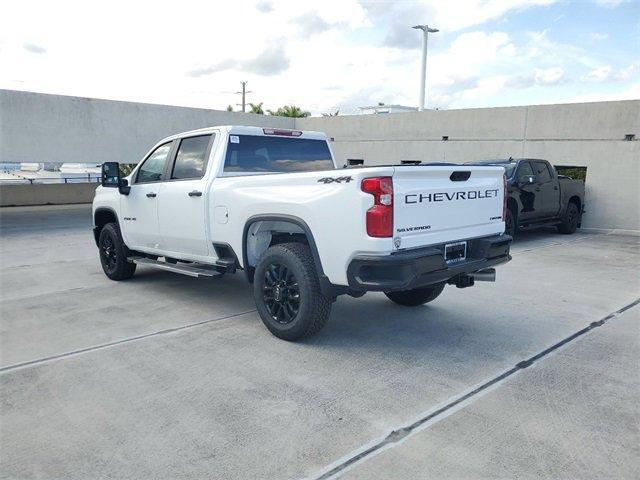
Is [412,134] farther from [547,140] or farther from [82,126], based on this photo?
→ [82,126]

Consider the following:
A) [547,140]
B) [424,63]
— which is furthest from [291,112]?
[547,140]

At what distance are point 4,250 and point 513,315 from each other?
9.11 meters

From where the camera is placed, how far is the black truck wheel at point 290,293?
177 inches

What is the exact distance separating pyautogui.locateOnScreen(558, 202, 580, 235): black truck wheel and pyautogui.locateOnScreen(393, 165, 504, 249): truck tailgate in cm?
866

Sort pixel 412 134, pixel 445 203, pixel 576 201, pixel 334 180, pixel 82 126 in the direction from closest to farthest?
pixel 334 180
pixel 445 203
pixel 576 201
pixel 82 126
pixel 412 134

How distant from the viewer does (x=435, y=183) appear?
171 inches

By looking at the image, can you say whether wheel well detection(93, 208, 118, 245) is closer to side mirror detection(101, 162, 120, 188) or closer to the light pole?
side mirror detection(101, 162, 120, 188)

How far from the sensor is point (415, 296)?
19.2 ft

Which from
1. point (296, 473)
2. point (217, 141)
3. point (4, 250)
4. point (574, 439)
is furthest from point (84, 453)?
point (4, 250)

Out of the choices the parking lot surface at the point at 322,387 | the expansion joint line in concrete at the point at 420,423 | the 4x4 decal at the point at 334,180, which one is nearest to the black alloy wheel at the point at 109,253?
the parking lot surface at the point at 322,387

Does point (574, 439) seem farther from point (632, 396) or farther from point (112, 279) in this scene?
point (112, 279)

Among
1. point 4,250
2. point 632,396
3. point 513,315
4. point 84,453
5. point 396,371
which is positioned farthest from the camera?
point 4,250

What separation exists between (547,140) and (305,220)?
12115mm

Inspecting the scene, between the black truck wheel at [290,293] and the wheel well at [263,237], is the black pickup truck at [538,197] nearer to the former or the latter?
the wheel well at [263,237]
